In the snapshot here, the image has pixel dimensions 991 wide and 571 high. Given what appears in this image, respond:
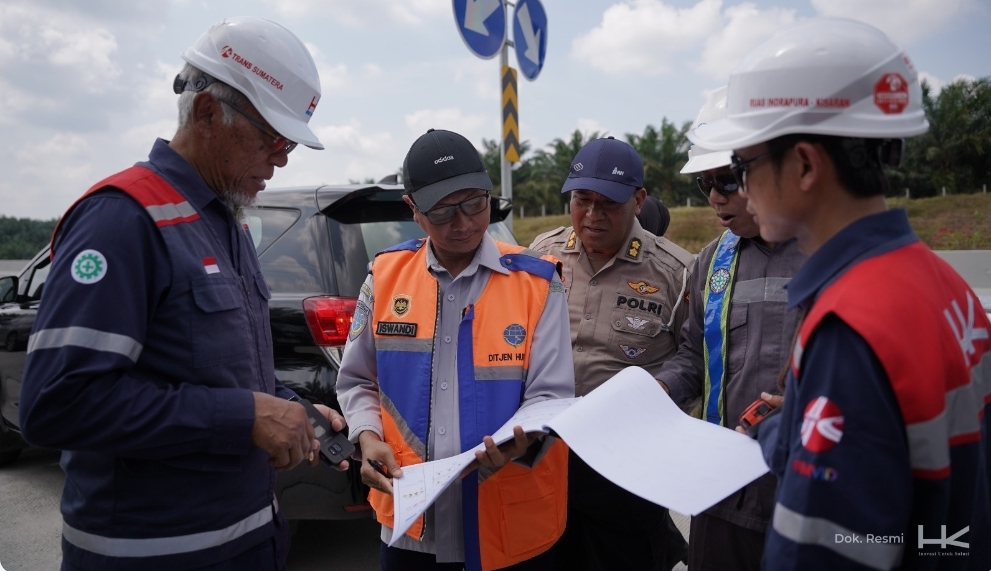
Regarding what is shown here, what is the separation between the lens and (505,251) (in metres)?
2.25

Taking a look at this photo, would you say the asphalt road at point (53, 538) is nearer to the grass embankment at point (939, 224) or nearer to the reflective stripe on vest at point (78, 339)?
the reflective stripe on vest at point (78, 339)

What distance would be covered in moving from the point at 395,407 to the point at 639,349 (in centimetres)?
105

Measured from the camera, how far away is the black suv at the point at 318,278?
2906mm

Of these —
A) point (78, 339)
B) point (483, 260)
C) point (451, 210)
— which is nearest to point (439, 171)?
point (451, 210)

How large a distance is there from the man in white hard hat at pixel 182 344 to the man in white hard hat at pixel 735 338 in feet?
4.06

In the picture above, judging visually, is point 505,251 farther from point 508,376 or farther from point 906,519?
point 906,519

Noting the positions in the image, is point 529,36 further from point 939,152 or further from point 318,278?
point 939,152

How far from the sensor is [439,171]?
6.86 ft

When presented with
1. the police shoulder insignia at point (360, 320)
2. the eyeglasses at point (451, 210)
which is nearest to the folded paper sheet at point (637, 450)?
the police shoulder insignia at point (360, 320)

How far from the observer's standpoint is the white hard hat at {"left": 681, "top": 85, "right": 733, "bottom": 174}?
2098mm

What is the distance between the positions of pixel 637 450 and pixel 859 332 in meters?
0.66

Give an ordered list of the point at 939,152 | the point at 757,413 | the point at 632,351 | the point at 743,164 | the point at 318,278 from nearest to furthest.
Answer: the point at 743,164
the point at 757,413
the point at 632,351
the point at 318,278
the point at 939,152

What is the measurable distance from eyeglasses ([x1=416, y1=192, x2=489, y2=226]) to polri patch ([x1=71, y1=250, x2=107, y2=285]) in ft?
3.10

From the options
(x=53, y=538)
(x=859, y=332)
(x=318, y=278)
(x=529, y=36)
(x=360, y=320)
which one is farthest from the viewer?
(x=529, y=36)
